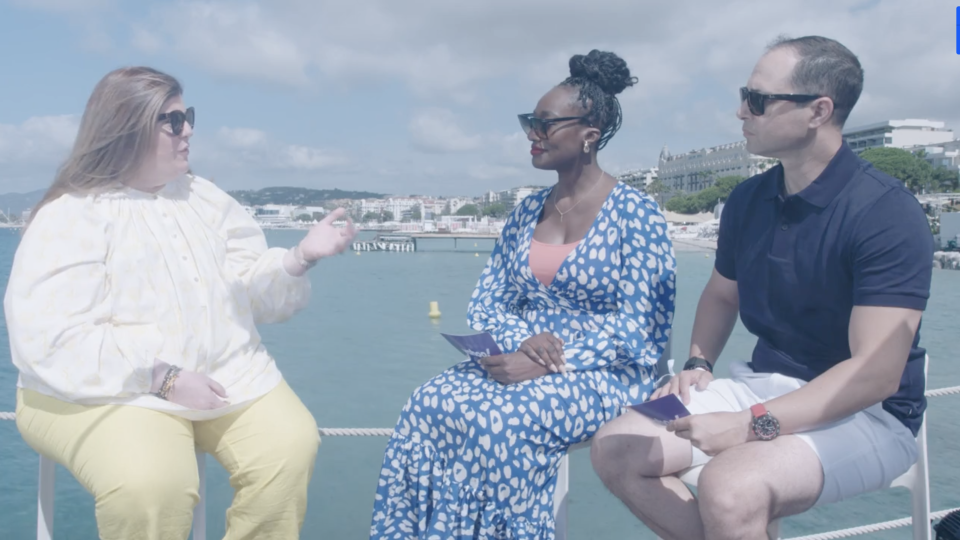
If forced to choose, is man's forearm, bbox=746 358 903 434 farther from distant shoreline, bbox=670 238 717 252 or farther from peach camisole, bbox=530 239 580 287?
distant shoreline, bbox=670 238 717 252

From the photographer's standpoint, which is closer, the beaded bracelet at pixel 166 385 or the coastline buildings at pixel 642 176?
the beaded bracelet at pixel 166 385

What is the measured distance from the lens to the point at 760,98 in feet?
6.38

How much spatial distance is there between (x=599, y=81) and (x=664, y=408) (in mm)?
1267

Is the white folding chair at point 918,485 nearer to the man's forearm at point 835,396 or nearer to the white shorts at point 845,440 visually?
the white shorts at point 845,440

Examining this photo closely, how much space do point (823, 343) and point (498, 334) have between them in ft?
3.17

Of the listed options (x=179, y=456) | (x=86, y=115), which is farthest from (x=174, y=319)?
(x=86, y=115)

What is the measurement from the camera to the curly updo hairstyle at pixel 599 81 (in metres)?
2.57

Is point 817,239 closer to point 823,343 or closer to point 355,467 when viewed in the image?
point 823,343

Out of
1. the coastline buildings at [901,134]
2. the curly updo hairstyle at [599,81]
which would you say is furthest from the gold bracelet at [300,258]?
the coastline buildings at [901,134]

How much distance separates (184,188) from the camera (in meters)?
2.32

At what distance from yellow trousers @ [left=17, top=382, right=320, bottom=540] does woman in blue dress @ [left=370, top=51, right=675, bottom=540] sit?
0.29 m

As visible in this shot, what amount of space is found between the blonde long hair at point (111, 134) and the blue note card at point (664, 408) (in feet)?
5.04

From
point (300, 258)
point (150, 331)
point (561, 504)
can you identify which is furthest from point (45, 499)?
point (561, 504)

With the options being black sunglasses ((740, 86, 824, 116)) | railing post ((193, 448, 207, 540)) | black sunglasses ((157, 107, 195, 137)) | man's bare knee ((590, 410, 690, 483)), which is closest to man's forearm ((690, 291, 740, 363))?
man's bare knee ((590, 410, 690, 483))
